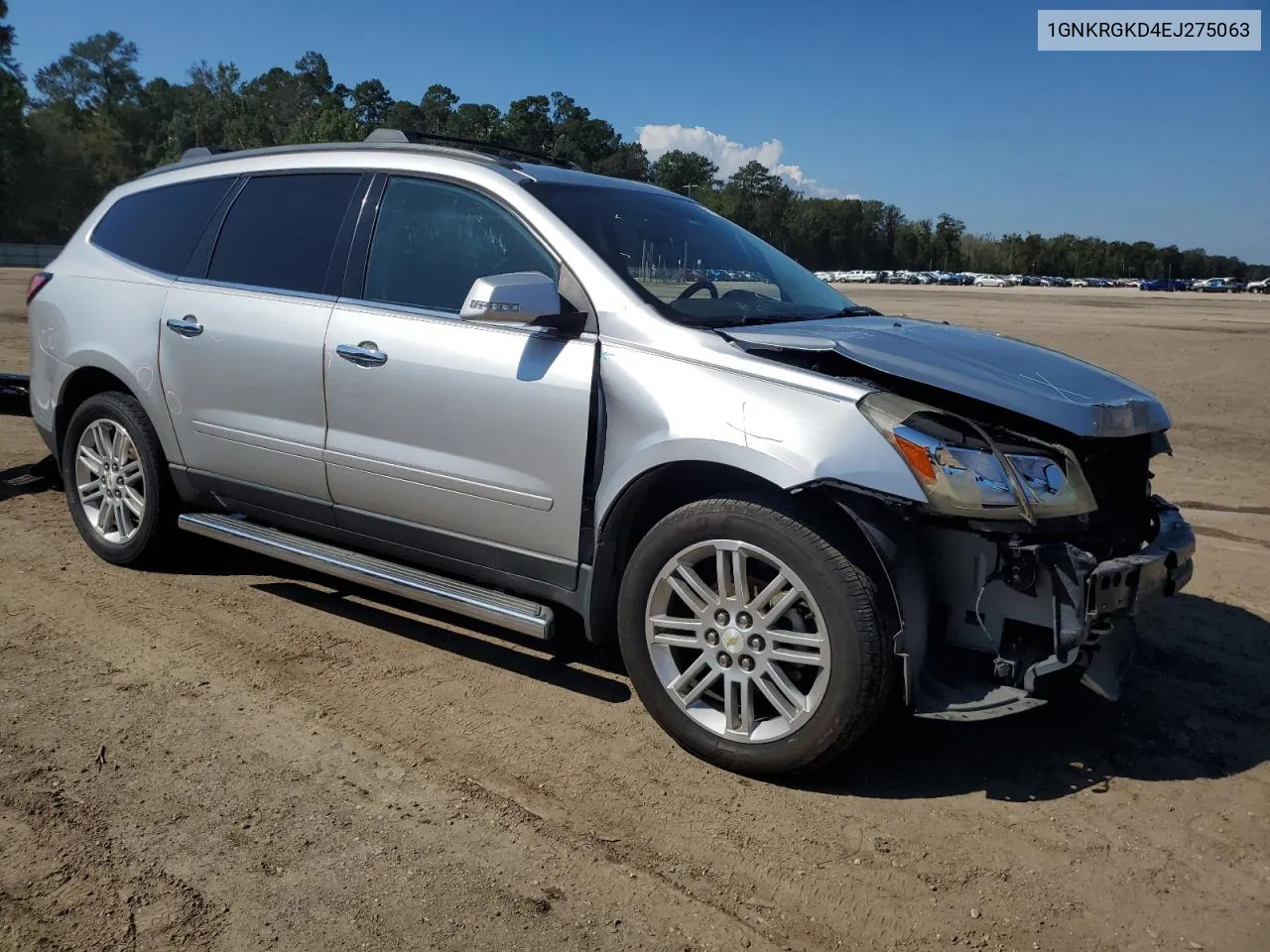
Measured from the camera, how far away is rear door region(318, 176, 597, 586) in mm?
3518

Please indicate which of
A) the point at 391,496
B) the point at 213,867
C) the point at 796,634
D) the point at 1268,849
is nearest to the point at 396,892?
the point at 213,867

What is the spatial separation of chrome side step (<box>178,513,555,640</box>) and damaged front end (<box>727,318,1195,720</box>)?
3.95 ft

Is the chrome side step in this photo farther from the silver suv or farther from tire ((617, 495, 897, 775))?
tire ((617, 495, 897, 775))

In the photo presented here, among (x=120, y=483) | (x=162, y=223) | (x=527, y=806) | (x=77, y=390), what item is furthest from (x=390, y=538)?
(x=77, y=390)

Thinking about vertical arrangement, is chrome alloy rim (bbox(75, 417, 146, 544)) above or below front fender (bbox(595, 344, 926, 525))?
below

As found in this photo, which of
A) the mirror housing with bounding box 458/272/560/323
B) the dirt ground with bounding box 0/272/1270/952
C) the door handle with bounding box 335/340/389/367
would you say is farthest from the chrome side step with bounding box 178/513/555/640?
the mirror housing with bounding box 458/272/560/323

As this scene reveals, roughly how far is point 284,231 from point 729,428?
2.43 m

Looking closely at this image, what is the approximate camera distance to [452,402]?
3.69m

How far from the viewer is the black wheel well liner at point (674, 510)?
2996mm

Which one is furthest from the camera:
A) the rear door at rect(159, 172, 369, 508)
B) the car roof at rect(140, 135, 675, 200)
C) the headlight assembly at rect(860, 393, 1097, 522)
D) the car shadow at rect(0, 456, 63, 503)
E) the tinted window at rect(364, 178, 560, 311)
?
the car shadow at rect(0, 456, 63, 503)

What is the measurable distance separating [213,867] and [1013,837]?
2227mm

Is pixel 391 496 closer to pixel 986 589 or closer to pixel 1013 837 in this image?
pixel 986 589

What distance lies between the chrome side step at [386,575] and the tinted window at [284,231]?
1.07 m

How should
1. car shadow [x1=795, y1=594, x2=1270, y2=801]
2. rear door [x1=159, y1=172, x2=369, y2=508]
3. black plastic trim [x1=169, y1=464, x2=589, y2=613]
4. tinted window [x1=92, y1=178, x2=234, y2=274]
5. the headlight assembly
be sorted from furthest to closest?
tinted window [x1=92, y1=178, x2=234, y2=274] → rear door [x1=159, y1=172, x2=369, y2=508] → black plastic trim [x1=169, y1=464, x2=589, y2=613] → car shadow [x1=795, y1=594, x2=1270, y2=801] → the headlight assembly
